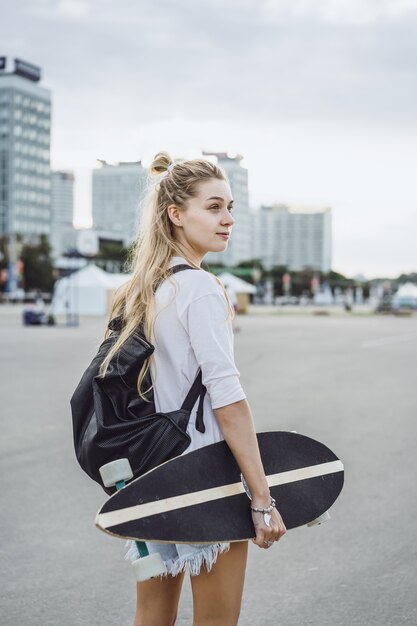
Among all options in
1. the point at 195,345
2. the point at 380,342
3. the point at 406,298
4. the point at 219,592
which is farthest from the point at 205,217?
the point at 406,298

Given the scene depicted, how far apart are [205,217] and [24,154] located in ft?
603

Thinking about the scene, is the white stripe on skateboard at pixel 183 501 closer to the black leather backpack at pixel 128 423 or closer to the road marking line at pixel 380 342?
the black leather backpack at pixel 128 423

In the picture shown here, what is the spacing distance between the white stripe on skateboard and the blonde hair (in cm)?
31

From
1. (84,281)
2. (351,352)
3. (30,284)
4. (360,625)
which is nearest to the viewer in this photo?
(360,625)

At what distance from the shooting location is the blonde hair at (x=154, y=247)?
6.85ft

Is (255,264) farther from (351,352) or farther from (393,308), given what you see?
(351,352)

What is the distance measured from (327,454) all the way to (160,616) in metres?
0.68

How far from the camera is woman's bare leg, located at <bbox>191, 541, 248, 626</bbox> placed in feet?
6.88

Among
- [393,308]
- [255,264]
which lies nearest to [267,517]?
[393,308]

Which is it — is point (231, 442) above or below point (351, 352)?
above

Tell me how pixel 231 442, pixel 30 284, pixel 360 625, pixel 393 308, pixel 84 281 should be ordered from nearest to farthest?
pixel 231 442 → pixel 360 625 → pixel 84 281 → pixel 393 308 → pixel 30 284

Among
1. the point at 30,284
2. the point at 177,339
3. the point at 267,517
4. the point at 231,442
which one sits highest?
the point at 177,339

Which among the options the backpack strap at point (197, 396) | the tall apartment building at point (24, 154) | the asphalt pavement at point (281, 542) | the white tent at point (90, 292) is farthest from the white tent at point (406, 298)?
the tall apartment building at point (24, 154)

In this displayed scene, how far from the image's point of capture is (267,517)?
6.75ft
